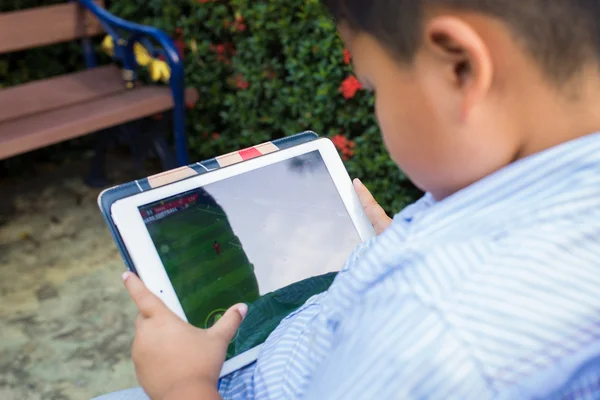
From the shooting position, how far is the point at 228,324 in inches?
29.9

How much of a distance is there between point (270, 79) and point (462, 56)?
2113 millimetres

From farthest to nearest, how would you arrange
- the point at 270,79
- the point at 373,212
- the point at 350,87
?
the point at 270,79
the point at 350,87
the point at 373,212

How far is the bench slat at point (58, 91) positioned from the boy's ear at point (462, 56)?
234cm

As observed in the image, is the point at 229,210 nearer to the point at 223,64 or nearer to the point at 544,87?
the point at 544,87

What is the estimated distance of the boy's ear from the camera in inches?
18.9

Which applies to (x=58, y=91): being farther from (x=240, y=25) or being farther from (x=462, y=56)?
(x=462, y=56)

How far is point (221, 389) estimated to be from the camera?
0.85 m

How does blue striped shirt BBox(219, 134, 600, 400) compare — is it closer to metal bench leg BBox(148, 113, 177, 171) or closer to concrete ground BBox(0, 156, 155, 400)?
concrete ground BBox(0, 156, 155, 400)

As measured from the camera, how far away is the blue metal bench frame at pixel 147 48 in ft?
8.14

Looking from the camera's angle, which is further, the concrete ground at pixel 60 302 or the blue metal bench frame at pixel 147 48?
the blue metal bench frame at pixel 147 48

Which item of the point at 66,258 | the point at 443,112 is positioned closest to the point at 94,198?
the point at 66,258

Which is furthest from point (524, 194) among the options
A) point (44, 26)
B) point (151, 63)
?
point (44, 26)

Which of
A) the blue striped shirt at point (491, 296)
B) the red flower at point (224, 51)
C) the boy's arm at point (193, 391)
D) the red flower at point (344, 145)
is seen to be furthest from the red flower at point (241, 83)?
the blue striped shirt at point (491, 296)

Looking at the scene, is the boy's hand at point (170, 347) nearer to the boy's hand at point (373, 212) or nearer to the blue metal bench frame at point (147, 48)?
the boy's hand at point (373, 212)
